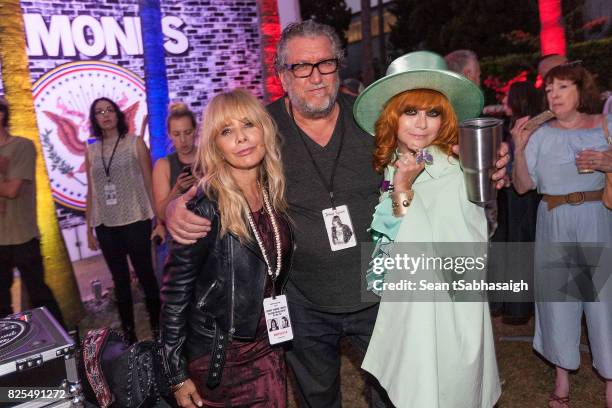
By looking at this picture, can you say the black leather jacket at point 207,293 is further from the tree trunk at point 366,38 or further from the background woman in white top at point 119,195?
the tree trunk at point 366,38

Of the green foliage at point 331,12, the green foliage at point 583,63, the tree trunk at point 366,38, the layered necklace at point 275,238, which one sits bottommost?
the layered necklace at point 275,238

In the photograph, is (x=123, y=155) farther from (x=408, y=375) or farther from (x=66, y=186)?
(x=408, y=375)

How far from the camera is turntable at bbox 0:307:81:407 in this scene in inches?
73.1

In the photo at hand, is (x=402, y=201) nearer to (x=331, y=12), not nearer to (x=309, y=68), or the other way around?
(x=309, y=68)

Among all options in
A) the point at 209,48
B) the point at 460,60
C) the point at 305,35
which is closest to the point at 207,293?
the point at 305,35

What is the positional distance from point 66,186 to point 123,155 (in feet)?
9.94

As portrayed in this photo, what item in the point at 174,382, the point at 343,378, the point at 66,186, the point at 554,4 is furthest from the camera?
the point at 554,4

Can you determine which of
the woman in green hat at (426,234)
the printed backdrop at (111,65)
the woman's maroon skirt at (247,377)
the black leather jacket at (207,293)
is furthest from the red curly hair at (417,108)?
the printed backdrop at (111,65)

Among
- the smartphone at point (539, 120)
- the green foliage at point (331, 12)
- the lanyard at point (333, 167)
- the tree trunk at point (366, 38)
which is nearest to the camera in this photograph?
the lanyard at point (333, 167)

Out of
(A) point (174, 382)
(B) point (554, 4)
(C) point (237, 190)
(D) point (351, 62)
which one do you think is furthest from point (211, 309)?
(D) point (351, 62)

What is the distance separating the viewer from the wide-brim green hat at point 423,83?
6.61 ft

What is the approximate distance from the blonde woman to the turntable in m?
0.39

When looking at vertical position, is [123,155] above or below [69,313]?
above

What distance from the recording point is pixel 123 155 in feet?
14.6
